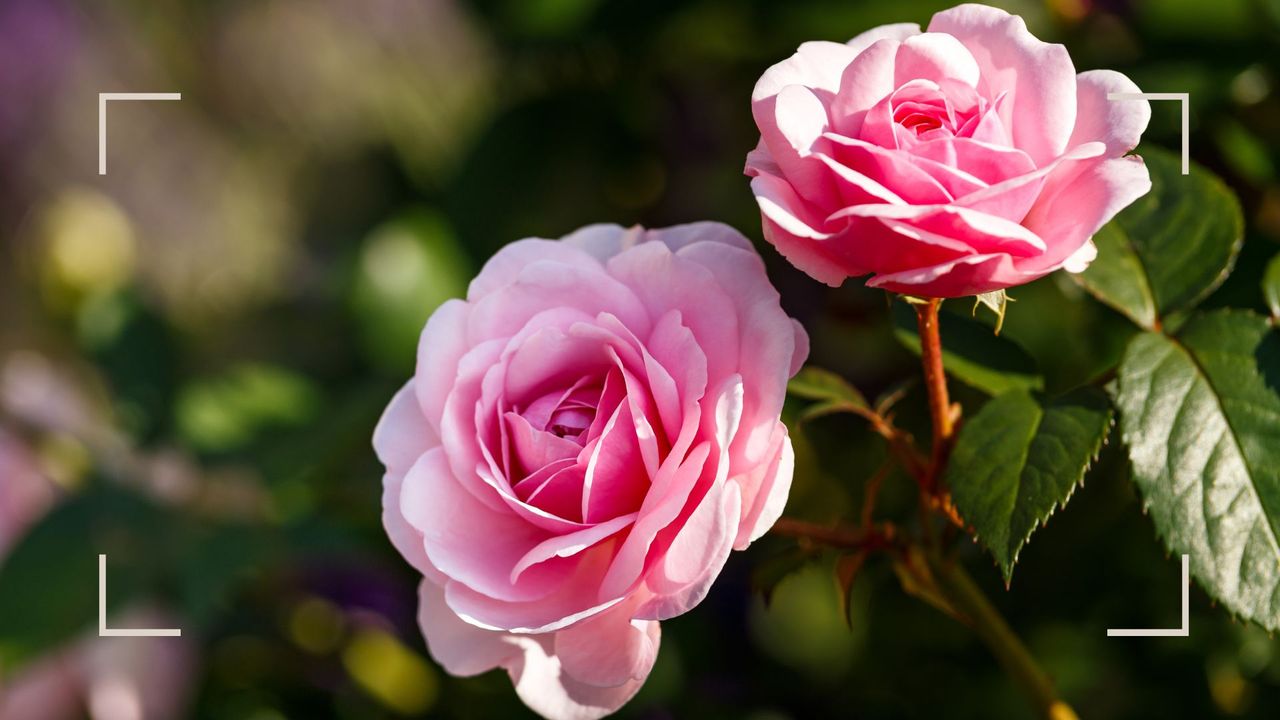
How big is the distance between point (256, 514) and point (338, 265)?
46 cm

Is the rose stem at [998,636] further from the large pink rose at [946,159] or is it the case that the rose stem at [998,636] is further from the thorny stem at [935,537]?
the large pink rose at [946,159]

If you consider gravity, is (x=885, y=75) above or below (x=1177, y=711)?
above

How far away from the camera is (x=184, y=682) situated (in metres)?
0.84

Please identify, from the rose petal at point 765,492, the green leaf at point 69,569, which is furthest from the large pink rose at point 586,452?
the green leaf at point 69,569

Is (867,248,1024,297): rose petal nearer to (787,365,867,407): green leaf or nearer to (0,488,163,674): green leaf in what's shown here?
(787,365,867,407): green leaf

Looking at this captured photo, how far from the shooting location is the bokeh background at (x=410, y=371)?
709mm

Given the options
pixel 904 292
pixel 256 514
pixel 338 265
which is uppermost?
pixel 904 292

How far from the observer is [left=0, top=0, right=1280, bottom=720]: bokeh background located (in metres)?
0.71

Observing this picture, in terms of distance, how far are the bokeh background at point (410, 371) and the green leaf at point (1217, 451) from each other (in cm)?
14

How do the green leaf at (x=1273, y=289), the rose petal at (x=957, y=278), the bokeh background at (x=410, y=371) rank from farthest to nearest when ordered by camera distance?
the bokeh background at (x=410, y=371) < the green leaf at (x=1273, y=289) < the rose petal at (x=957, y=278)

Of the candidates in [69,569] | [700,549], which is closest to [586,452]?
[700,549]

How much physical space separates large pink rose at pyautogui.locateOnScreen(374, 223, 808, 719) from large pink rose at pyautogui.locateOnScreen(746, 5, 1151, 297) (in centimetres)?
5

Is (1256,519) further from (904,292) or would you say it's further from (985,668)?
(985,668)

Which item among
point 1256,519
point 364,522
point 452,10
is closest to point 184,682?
point 364,522
